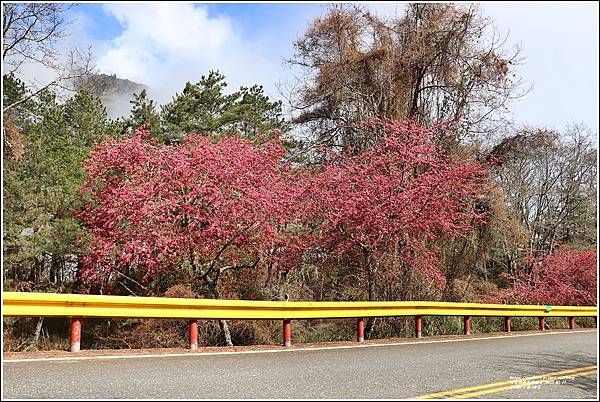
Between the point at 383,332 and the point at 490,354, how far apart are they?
6.95 metres

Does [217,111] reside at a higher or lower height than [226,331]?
higher

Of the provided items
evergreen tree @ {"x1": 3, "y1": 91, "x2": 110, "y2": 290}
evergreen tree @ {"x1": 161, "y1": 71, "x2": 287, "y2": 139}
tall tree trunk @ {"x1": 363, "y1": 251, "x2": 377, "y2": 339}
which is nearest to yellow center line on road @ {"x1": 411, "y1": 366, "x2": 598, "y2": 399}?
tall tree trunk @ {"x1": 363, "y1": 251, "x2": 377, "y2": 339}

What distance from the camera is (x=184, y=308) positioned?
9547 millimetres

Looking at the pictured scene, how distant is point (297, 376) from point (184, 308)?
2.97 meters

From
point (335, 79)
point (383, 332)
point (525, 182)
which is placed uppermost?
point (335, 79)

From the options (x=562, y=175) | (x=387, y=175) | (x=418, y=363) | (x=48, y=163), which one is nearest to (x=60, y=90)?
(x=48, y=163)

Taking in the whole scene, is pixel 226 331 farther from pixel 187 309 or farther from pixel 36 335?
pixel 36 335

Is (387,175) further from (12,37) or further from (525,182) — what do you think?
(525,182)

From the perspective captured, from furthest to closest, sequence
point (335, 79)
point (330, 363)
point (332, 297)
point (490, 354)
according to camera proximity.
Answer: point (335, 79) < point (332, 297) < point (490, 354) < point (330, 363)

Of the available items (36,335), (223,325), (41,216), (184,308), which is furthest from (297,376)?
(41,216)

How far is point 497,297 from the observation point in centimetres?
2611

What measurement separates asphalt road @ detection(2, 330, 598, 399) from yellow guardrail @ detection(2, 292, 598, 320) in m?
0.80

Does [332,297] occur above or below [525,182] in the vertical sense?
below

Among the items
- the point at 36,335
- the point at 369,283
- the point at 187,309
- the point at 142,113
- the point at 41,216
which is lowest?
the point at 36,335
